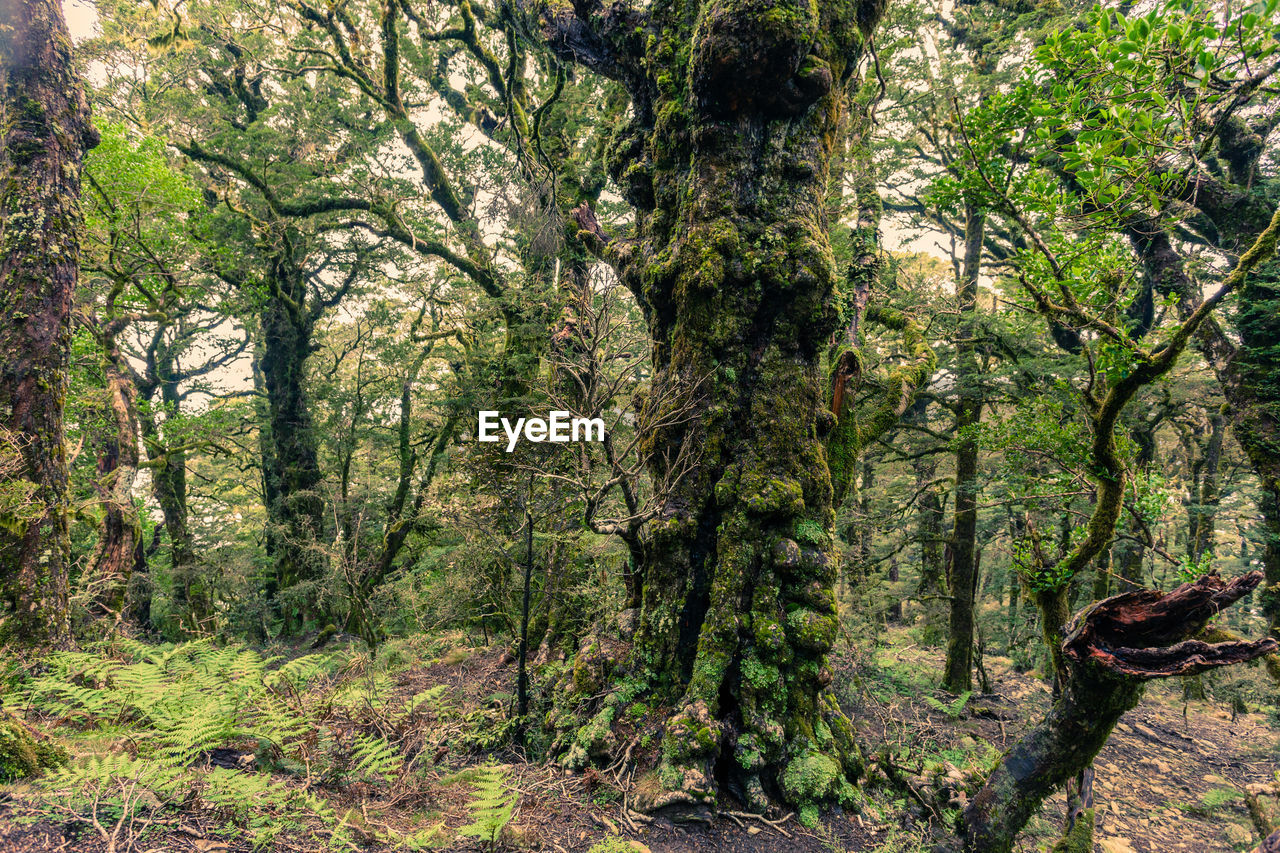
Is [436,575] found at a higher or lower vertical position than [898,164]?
lower

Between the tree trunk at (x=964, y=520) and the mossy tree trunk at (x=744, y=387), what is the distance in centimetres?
496

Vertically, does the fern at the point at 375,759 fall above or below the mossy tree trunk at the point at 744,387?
below

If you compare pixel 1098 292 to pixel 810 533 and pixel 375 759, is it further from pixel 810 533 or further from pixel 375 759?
pixel 375 759

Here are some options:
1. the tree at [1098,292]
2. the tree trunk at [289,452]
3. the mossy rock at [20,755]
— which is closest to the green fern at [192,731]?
the mossy rock at [20,755]

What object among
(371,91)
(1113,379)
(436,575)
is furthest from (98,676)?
(371,91)

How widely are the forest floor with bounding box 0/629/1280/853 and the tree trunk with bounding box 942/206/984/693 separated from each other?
56 centimetres

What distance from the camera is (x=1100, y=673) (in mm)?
2801

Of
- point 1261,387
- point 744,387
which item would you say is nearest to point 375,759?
point 744,387

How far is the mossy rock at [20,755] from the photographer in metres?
2.99

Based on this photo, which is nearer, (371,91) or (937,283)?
(371,91)

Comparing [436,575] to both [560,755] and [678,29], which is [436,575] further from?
[678,29]

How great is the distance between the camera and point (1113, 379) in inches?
138

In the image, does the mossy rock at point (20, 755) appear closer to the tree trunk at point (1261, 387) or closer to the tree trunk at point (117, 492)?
the tree trunk at point (117, 492)

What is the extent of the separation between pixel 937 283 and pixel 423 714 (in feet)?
42.2
